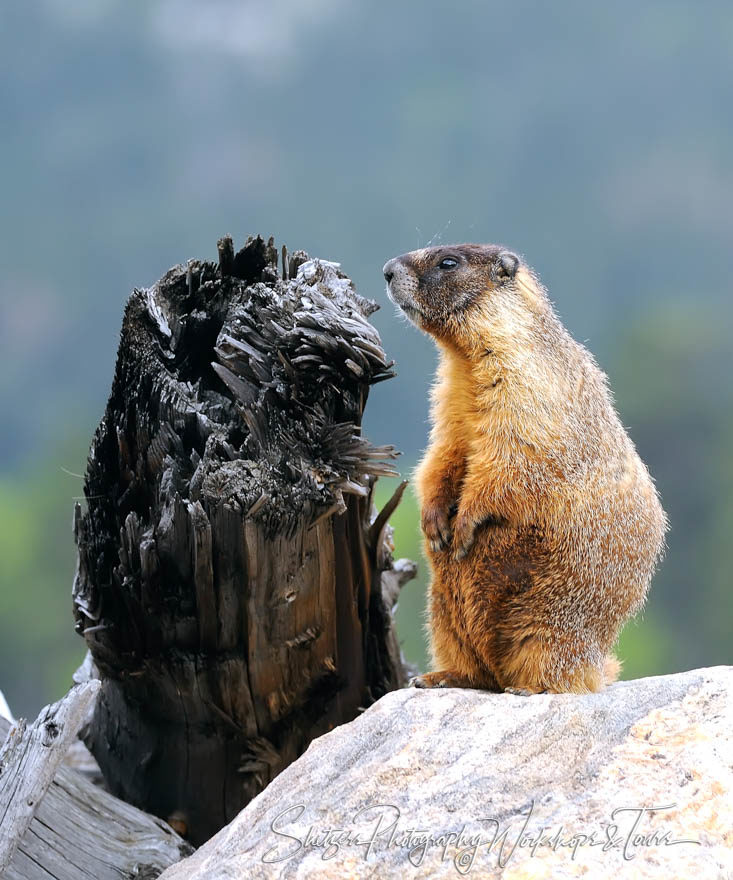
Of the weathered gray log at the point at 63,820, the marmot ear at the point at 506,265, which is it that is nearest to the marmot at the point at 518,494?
the marmot ear at the point at 506,265

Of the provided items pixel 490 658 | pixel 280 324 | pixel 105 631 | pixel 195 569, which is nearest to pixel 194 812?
pixel 105 631

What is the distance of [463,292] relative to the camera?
3004mm

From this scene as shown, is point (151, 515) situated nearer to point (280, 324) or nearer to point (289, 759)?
point (280, 324)

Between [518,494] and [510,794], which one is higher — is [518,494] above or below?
above

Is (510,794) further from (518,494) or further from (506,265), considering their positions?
(506,265)

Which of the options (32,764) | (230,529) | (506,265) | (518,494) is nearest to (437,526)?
(518,494)

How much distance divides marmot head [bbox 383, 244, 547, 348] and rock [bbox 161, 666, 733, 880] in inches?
44.8

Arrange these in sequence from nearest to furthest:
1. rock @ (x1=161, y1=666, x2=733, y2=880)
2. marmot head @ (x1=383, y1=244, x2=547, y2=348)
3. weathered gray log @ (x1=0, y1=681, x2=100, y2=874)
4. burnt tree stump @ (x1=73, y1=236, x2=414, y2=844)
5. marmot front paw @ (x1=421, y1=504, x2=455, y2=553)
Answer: rock @ (x1=161, y1=666, x2=733, y2=880), weathered gray log @ (x1=0, y1=681, x2=100, y2=874), burnt tree stump @ (x1=73, y1=236, x2=414, y2=844), marmot front paw @ (x1=421, y1=504, x2=455, y2=553), marmot head @ (x1=383, y1=244, x2=547, y2=348)

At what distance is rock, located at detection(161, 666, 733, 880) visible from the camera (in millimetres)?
1878

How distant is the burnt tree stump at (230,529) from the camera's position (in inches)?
104

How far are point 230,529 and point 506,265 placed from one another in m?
1.22

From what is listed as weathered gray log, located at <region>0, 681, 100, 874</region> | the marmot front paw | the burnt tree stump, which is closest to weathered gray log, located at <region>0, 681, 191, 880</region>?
weathered gray log, located at <region>0, 681, 100, 874</region>

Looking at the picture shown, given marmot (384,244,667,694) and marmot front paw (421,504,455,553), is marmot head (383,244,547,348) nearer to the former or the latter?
marmot (384,244,667,694)

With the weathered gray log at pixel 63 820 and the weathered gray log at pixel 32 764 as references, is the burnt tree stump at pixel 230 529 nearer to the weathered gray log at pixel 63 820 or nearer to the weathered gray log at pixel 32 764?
the weathered gray log at pixel 63 820
